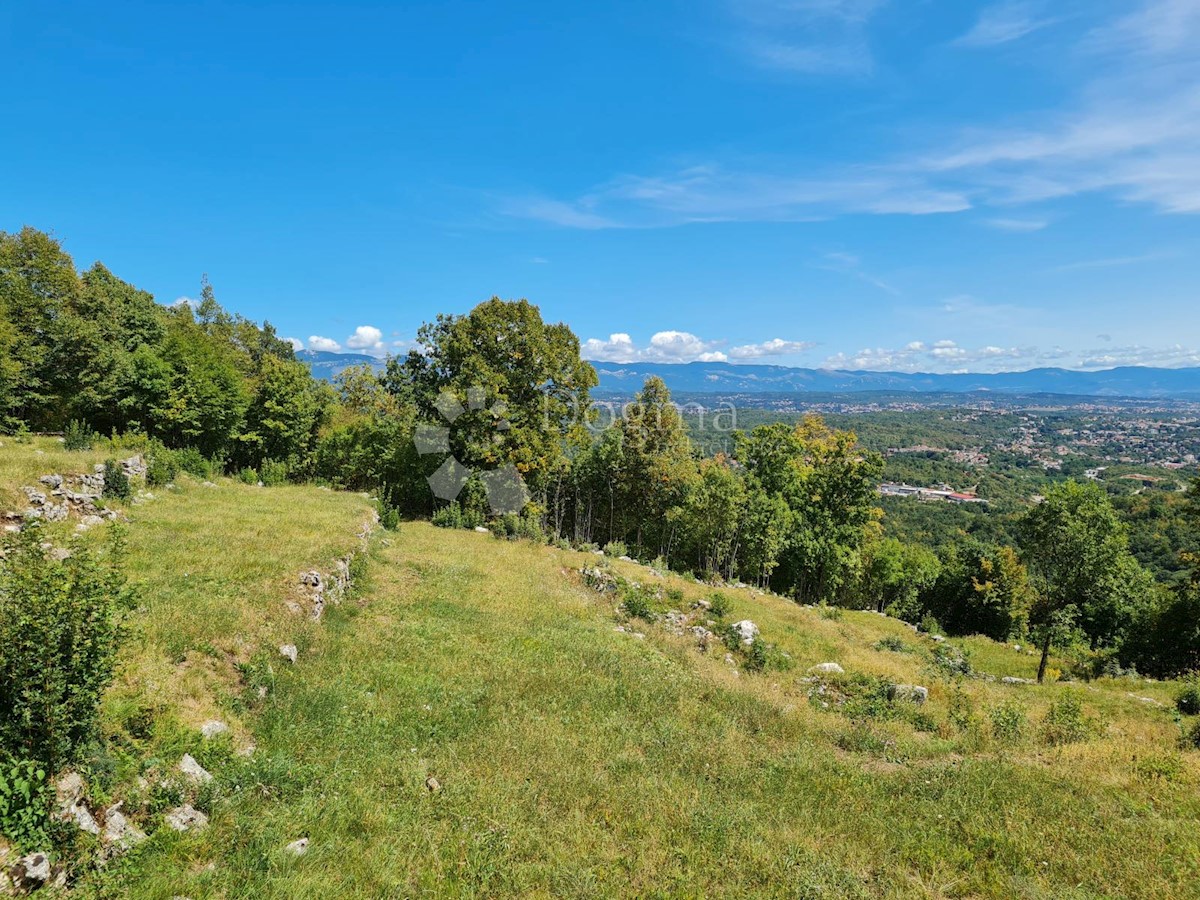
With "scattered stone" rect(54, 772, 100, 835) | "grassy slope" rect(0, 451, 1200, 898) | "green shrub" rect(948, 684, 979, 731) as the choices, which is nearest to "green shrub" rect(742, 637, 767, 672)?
"grassy slope" rect(0, 451, 1200, 898)

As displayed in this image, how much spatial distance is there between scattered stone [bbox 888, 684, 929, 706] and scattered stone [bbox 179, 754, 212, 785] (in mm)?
14867

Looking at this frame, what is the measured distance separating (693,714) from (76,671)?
10.2 meters

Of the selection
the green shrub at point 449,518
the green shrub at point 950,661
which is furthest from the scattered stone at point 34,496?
the green shrub at point 950,661

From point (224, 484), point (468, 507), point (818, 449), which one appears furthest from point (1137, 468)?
point (224, 484)

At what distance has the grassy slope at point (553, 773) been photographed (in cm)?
666

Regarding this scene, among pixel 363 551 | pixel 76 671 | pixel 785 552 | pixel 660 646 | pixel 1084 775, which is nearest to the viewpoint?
pixel 76 671

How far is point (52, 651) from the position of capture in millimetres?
5766

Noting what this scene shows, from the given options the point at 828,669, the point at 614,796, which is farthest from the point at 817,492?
the point at 614,796

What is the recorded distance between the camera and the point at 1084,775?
9797 millimetres

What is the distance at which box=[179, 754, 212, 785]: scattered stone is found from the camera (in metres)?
6.77

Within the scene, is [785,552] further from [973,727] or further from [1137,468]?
[1137,468]

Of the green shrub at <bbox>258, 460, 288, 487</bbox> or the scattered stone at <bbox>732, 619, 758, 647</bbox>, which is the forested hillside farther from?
the green shrub at <bbox>258, 460, 288, 487</bbox>

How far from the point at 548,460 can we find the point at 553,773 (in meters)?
21.6

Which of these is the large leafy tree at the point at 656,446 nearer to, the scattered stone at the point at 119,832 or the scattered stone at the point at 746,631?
the scattered stone at the point at 746,631
